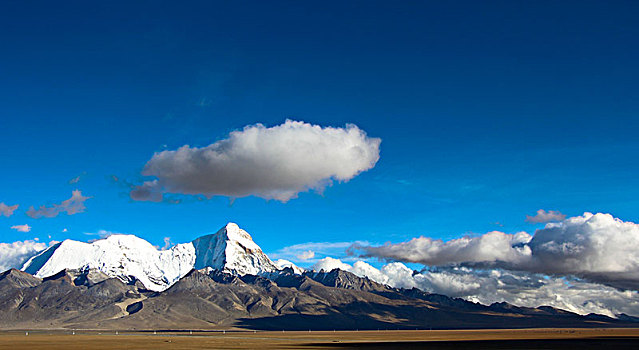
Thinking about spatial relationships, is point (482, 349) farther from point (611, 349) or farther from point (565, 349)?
point (611, 349)

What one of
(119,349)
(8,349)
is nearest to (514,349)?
(119,349)

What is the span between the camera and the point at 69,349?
156 m

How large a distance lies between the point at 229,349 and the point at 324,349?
2871cm

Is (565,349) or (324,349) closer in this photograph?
(565,349)

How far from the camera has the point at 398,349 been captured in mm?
148125

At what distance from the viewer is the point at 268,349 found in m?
150

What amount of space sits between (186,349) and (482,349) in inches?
2985

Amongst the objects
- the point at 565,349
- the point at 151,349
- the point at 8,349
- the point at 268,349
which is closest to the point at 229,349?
the point at 268,349

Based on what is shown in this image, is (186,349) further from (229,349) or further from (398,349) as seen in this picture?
(398,349)

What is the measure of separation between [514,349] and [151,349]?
297 ft

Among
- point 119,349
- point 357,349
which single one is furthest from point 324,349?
point 119,349

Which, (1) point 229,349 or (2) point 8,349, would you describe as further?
(2) point 8,349

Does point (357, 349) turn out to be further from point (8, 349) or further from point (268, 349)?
point (8, 349)

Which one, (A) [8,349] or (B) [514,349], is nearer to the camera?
(B) [514,349]
